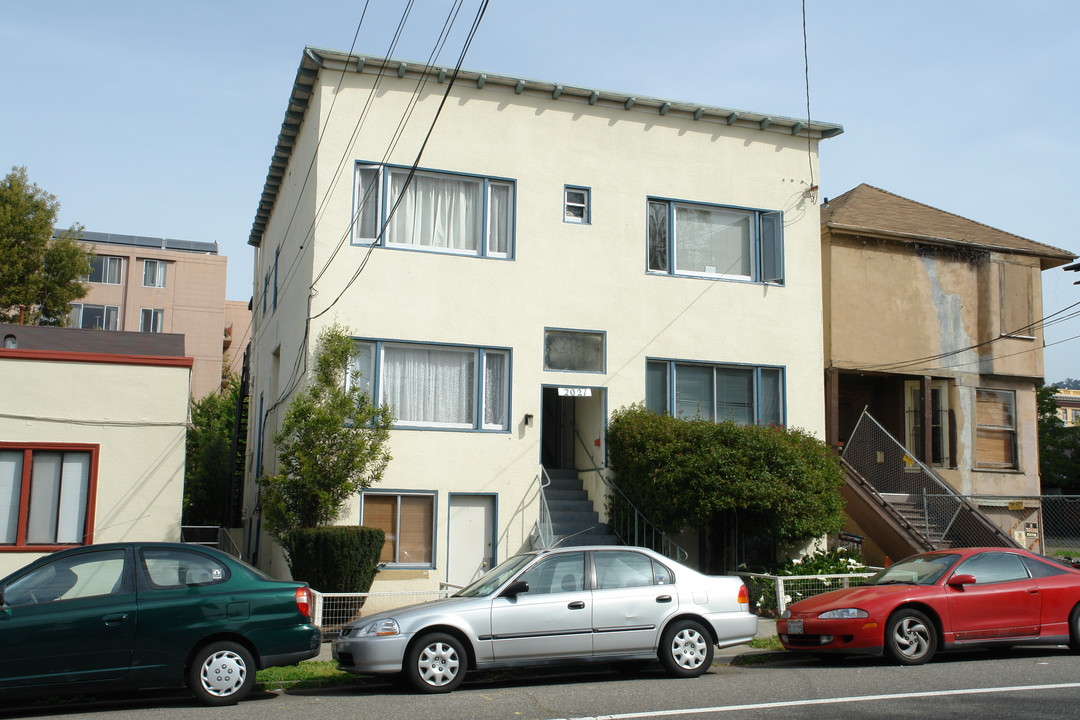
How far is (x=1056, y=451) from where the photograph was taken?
145ft

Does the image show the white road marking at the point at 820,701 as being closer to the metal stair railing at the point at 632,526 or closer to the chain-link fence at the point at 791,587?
the chain-link fence at the point at 791,587

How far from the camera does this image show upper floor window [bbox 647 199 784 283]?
59.4 feet

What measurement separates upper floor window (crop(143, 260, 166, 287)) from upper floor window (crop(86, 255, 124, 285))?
1312 millimetres

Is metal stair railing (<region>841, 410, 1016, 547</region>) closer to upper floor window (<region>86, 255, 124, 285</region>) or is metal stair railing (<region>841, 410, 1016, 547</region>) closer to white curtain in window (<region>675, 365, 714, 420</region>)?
white curtain in window (<region>675, 365, 714, 420</region>)

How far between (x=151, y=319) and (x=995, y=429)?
48.2m

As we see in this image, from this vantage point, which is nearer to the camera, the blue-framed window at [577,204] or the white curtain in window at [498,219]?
the white curtain in window at [498,219]

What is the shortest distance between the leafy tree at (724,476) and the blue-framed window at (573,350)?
111cm

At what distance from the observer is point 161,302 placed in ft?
192

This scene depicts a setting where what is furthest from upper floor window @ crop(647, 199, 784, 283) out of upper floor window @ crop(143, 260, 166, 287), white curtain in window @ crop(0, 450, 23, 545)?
upper floor window @ crop(143, 260, 166, 287)

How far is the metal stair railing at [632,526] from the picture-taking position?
54.4 feet

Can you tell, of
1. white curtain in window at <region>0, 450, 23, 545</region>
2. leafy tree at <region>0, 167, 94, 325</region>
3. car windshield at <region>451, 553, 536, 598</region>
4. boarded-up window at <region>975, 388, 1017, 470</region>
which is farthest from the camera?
leafy tree at <region>0, 167, 94, 325</region>

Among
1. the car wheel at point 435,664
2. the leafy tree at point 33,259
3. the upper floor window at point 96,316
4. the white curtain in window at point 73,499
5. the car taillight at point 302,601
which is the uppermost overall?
the upper floor window at point 96,316

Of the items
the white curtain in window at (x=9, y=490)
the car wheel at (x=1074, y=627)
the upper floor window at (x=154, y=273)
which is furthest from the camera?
the upper floor window at (x=154, y=273)

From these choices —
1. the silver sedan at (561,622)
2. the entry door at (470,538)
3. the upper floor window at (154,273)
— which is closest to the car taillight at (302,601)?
the silver sedan at (561,622)
